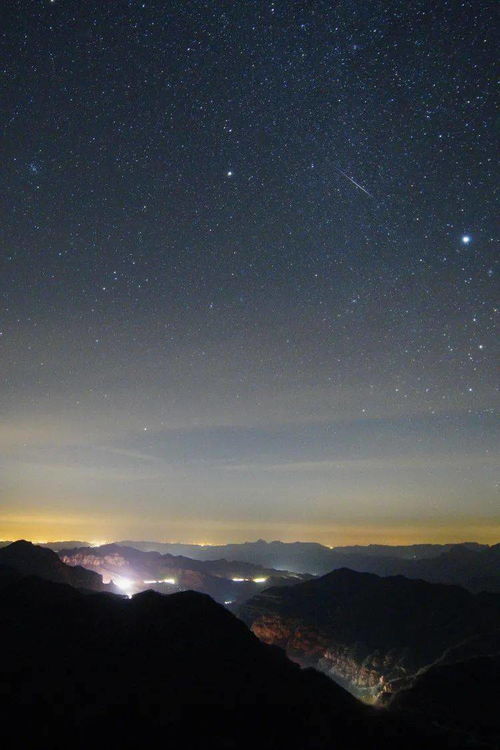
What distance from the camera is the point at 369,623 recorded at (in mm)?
54250

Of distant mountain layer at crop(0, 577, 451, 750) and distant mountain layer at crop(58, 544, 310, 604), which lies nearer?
distant mountain layer at crop(0, 577, 451, 750)

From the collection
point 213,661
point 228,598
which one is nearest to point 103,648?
point 213,661

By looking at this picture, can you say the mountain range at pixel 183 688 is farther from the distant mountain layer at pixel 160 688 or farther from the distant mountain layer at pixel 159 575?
the distant mountain layer at pixel 159 575

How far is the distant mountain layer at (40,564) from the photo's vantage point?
173 ft

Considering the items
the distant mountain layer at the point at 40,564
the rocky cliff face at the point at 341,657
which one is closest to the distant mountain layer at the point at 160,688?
the rocky cliff face at the point at 341,657

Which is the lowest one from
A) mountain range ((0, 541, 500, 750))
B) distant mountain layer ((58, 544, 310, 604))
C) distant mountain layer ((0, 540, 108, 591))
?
distant mountain layer ((58, 544, 310, 604))

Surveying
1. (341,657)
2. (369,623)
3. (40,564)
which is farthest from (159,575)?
(369,623)

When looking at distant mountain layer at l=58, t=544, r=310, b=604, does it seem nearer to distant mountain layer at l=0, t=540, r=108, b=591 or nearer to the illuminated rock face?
distant mountain layer at l=0, t=540, r=108, b=591

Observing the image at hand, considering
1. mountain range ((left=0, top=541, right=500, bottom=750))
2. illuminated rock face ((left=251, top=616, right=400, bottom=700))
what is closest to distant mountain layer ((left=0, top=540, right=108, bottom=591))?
mountain range ((left=0, top=541, right=500, bottom=750))

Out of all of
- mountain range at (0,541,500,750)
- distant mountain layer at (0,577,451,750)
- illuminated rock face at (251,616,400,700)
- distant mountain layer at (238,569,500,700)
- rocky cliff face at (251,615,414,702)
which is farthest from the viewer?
distant mountain layer at (238,569,500,700)

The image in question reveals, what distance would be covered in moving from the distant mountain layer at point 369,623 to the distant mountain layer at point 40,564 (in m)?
26.0

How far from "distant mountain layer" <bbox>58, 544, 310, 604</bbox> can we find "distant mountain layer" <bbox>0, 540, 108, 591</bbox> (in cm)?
3332

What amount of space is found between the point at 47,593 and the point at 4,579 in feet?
37.9

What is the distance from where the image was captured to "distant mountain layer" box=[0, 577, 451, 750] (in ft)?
50.0
